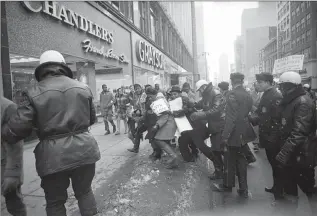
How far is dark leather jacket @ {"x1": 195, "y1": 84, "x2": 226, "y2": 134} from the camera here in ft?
12.7

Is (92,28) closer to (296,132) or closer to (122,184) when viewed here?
(122,184)

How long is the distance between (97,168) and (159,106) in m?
1.91

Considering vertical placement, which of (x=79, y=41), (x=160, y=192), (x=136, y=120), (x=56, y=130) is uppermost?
(x=79, y=41)

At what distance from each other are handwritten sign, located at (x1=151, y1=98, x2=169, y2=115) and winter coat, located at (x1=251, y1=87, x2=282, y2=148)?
6.21ft

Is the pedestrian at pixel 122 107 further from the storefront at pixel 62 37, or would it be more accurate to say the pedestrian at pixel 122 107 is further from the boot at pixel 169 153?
the boot at pixel 169 153

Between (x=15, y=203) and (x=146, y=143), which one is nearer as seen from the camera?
(x=15, y=203)

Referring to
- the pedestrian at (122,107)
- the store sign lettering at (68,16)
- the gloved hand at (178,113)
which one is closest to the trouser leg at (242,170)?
the gloved hand at (178,113)

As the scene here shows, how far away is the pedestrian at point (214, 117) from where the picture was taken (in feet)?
12.8

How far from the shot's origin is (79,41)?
945 centimetres

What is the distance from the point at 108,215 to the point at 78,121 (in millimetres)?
1570

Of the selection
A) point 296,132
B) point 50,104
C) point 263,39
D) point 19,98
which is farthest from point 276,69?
Answer: point 263,39

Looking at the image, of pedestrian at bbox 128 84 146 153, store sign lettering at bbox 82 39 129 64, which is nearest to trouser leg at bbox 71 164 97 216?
pedestrian at bbox 128 84 146 153

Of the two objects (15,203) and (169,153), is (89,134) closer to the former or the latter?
(15,203)

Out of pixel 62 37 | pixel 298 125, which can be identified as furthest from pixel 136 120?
pixel 62 37
